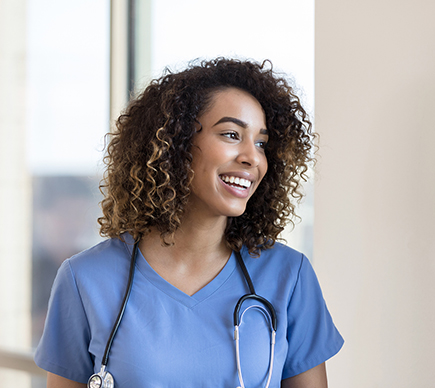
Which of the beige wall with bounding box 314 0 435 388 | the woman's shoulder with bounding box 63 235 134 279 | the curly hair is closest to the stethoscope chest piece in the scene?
the woman's shoulder with bounding box 63 235 134 279

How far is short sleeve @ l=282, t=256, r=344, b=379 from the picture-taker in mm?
1096

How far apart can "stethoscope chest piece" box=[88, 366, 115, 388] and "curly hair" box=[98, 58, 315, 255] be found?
0.32 meters

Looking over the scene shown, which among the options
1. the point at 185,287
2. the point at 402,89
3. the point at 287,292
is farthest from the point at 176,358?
the point at 402,89

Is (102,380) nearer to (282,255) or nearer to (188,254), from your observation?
(188,254)

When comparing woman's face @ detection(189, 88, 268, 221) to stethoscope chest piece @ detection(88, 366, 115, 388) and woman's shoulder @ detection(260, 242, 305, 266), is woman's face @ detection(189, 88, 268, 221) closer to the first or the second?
woman's shoulder @ detection(260, 242, 305, 266)

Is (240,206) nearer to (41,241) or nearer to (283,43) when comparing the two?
(283,43)

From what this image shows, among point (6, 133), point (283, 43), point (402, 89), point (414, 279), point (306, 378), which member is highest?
point (283, 43)

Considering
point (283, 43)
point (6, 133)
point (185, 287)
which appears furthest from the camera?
point (6, 133)

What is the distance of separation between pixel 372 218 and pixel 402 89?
370 millimetres

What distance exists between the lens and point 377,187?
129 centimetres

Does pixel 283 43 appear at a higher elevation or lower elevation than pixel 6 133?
higher

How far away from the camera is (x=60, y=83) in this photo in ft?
6.70

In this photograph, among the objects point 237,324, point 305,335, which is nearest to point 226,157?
point 237,324

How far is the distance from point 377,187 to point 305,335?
48 cm
